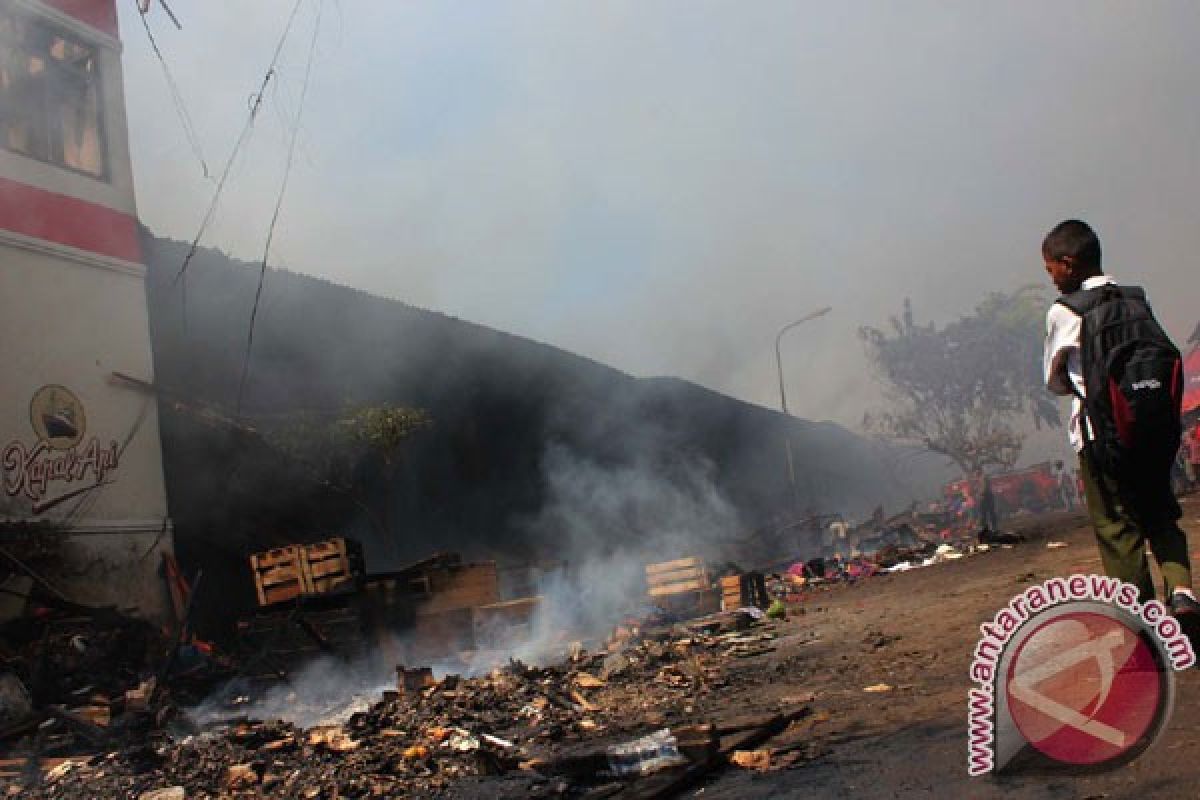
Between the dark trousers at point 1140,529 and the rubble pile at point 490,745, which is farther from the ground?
the dark trousers at point 1140,529

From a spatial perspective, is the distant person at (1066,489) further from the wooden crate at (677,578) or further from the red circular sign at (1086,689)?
the red circular sign at (1086,689)

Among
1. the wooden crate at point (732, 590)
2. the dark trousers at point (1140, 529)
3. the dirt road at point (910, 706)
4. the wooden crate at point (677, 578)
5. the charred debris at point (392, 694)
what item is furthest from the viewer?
the wooden crate at point (677, 578)

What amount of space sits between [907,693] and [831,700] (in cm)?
45

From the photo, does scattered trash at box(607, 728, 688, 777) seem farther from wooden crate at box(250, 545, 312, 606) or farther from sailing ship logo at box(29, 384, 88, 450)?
sailing ship logo at box(29, 384, 88, 450)

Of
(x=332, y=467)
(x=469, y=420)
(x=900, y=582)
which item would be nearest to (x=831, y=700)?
(x=900, y=582)

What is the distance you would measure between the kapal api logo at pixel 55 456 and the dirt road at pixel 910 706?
331 inches

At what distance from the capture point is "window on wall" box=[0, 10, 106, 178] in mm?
11469

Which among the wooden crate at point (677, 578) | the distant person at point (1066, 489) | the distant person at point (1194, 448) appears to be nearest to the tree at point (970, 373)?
the distant person at point (1066, 489)

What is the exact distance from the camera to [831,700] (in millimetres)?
5109

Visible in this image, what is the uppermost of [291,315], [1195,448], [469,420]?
[291,315]

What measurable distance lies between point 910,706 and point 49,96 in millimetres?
12391

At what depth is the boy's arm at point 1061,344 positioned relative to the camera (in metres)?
3.27

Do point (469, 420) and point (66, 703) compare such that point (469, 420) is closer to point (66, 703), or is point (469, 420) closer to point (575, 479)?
point (575, 479)

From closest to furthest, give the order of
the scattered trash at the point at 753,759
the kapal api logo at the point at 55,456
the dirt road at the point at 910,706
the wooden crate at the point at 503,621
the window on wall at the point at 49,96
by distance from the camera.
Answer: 1. the dirt road at the point at 910,706
2. the scattered trash at the point at 753,759
3. the wooden crate at the point at 503,621
4. the kapal api logo at the point at 55,456
5. the window on wall at the point at 49,96
